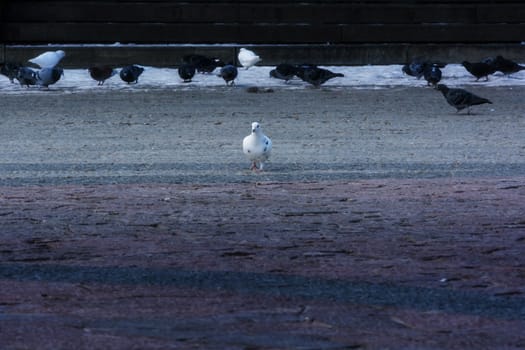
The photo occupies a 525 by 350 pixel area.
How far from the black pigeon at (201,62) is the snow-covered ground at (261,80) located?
313 millimetres

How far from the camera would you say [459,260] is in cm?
718

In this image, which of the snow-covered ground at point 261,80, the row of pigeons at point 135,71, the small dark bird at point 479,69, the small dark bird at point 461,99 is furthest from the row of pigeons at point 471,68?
the small dark bird at point 461,99

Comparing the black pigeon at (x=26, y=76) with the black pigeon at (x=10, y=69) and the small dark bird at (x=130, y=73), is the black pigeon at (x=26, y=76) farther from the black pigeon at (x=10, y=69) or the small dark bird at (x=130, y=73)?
the small dark bird at (x=130, y=73)

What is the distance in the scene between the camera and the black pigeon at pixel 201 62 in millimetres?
27188

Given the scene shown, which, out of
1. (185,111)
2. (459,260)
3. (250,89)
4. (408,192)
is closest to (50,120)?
(185,111)

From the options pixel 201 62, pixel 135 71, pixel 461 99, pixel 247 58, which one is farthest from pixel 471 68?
pixel 461 99

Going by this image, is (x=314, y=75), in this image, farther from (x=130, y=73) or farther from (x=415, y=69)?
(x=130, y=73)

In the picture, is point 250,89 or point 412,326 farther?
point 250,89

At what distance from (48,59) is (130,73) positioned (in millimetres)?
1697

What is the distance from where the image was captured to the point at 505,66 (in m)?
27.7

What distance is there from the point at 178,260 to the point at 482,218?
252 centimetres

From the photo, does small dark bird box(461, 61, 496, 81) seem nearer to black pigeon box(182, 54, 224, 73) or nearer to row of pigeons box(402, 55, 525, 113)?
row of pigeons box(402, 55, 525, 113)

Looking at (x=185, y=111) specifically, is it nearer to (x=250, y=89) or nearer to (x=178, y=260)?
(x=250, y=89)

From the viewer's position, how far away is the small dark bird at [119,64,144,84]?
2627cm
